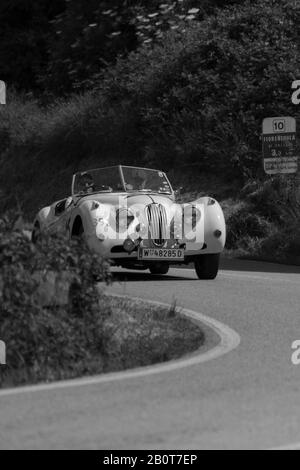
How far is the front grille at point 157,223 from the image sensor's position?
17.4 meters

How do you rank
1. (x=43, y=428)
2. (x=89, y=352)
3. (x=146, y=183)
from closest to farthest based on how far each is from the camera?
(x=43, y=428) → (x=89, y=352) → (x=146, y=183)

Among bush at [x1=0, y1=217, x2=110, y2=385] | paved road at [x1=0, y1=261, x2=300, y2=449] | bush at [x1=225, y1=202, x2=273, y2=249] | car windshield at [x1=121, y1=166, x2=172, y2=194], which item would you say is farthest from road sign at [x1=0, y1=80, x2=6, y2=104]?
bush at [x1=0, y1=217, x2=110, y2=385]

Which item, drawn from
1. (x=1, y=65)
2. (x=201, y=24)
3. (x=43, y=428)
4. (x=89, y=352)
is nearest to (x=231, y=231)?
(x=201, y=24)

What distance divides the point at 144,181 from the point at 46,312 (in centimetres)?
960

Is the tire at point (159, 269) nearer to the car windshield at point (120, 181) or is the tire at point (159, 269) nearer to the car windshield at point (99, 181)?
the car windshield at point (120, 181)

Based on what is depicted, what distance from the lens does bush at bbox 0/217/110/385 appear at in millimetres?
9453

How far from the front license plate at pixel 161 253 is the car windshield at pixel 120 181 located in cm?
174

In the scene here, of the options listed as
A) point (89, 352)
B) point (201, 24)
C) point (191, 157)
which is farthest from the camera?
point (201, 24)

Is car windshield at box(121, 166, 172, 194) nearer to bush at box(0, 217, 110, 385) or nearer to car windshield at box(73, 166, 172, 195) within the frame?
car windshield at box(73, 166, 172, 195)

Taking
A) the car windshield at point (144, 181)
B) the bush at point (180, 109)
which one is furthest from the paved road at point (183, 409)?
the bush at point (180, 109)

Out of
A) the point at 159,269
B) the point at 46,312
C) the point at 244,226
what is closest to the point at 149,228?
the point at 159,269

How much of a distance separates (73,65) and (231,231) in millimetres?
16547
